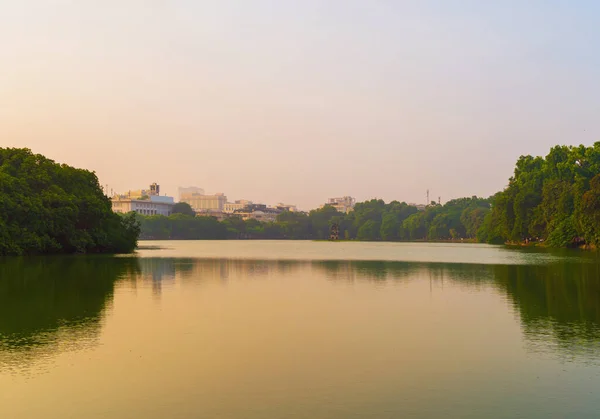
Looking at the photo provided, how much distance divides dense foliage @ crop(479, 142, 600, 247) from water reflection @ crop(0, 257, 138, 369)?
189ft

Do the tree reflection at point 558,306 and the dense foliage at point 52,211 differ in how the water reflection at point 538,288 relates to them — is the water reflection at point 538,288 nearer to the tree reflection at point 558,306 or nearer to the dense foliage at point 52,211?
the tree reflection at point 558,306

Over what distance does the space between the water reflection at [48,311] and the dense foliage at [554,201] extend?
57.5 meters

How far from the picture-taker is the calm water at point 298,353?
10914 mm

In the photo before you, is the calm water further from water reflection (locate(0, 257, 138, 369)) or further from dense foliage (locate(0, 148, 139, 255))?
dense foliage (locate(0, 148, 139, 255))

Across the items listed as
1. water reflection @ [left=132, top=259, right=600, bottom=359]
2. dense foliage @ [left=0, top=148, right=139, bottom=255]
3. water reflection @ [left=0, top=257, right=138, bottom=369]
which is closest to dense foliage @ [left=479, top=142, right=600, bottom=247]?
water reflection @ [left=132, top=259, right=600, bottom=359]

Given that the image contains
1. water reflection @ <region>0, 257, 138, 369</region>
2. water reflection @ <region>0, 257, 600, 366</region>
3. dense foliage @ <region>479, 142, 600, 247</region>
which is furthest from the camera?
dense foliage @ <region>479, 142, 600, 247</region>

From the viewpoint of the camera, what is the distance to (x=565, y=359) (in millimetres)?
14320

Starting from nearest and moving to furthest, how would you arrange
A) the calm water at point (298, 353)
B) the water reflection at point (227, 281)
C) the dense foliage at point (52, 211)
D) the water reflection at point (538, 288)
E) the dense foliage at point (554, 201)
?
the calm water at point (298, 353) → the water reflection at point (227, 281) → the water reflection at point (538, 288) → the dense foliage at point (52, 211) → the dense foliage at point (554, 201)

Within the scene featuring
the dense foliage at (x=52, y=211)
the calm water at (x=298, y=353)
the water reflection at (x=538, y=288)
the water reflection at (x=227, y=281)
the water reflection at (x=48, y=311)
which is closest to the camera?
the calm water at (x=298, y=353)

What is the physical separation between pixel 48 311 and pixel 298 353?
32.0 ft

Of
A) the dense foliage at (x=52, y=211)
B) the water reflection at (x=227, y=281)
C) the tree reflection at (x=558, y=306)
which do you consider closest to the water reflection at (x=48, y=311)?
the water reflection at (x=227, y=281)

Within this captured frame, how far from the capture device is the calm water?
35.8 feet

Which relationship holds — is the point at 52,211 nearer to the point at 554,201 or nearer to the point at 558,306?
the point at 558,306

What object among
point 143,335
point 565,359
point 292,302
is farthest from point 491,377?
point 292,302
